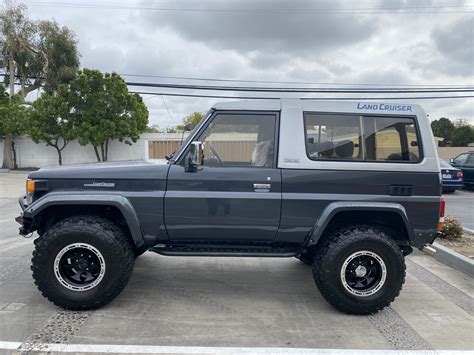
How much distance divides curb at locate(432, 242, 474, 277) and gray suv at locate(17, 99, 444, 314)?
185 centimetres

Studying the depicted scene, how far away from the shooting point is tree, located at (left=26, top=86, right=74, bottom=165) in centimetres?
2052

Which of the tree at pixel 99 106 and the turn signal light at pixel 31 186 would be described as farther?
the tree at pixel 99 106

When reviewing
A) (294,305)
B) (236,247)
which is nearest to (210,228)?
(236,247)

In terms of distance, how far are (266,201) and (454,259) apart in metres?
3.52

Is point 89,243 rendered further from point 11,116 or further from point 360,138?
point 11,116

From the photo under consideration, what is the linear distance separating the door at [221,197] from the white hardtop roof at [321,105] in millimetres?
172

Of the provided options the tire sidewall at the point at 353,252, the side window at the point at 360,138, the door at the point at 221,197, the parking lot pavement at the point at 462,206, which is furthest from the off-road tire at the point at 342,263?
the parking lot pavement at the point at 462,206

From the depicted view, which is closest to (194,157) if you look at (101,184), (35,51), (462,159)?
(101,184)

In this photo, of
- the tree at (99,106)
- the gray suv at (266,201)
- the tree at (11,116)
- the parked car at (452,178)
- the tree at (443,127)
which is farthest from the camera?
the tree at (443,127)

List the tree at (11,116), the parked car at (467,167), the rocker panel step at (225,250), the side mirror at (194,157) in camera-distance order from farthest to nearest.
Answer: the tree at (11,116) → the parked car at (467,167) → the rocker panel step at (225,250) → the side mirror at (194,157)

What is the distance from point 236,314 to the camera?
3.93 metres

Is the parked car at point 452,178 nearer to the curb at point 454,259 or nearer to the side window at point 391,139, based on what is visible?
the curb at point 454,259

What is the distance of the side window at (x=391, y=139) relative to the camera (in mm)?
4055

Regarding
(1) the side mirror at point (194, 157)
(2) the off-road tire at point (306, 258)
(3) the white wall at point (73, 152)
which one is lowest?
(2) the off-road tire at point (306, 258)
